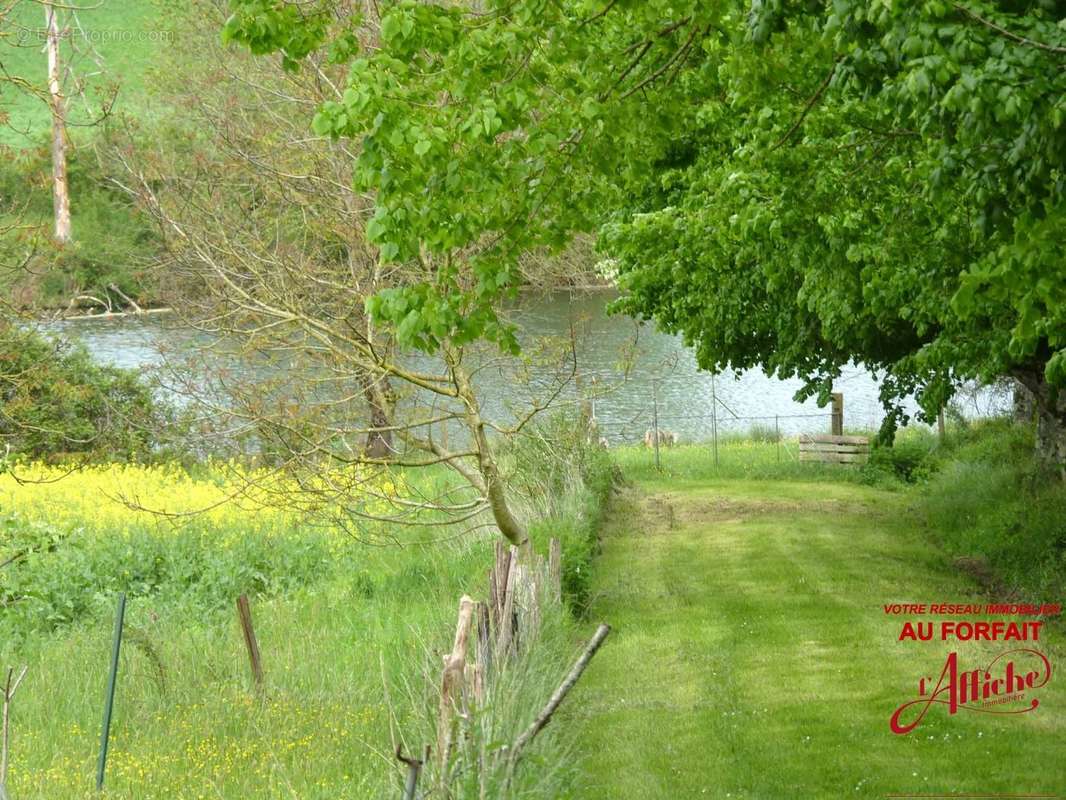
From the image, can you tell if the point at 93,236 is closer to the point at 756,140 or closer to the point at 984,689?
the point at 756,140

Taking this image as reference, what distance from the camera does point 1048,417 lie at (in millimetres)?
18109

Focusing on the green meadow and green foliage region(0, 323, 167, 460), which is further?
green foliage region(0, 323, 167, 460)

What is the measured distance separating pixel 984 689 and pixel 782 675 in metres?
1.73

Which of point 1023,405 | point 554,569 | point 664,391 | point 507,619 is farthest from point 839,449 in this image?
point 507,619

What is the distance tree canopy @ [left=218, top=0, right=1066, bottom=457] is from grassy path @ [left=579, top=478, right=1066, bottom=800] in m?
2.76

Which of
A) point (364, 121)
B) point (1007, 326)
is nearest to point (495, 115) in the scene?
point (364, 121)

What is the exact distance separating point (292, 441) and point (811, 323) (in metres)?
7.03

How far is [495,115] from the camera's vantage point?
25.9 feet

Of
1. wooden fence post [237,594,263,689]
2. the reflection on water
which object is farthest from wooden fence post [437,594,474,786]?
the reflection on water

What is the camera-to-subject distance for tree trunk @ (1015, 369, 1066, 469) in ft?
55.2

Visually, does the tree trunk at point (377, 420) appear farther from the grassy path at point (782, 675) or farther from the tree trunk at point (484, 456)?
the grassy path at point (782, 675)

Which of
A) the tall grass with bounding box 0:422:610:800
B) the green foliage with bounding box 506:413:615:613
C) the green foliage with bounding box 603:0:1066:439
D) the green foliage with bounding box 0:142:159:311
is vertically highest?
the green foliage with bounding box 0:142:159:311

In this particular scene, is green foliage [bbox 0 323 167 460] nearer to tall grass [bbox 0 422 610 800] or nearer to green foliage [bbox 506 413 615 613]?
tall grass [bbox 0 422 610 800]

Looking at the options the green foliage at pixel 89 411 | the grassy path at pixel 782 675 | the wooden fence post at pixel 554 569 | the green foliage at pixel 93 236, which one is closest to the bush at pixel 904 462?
the grassy path at pixel 782 675
